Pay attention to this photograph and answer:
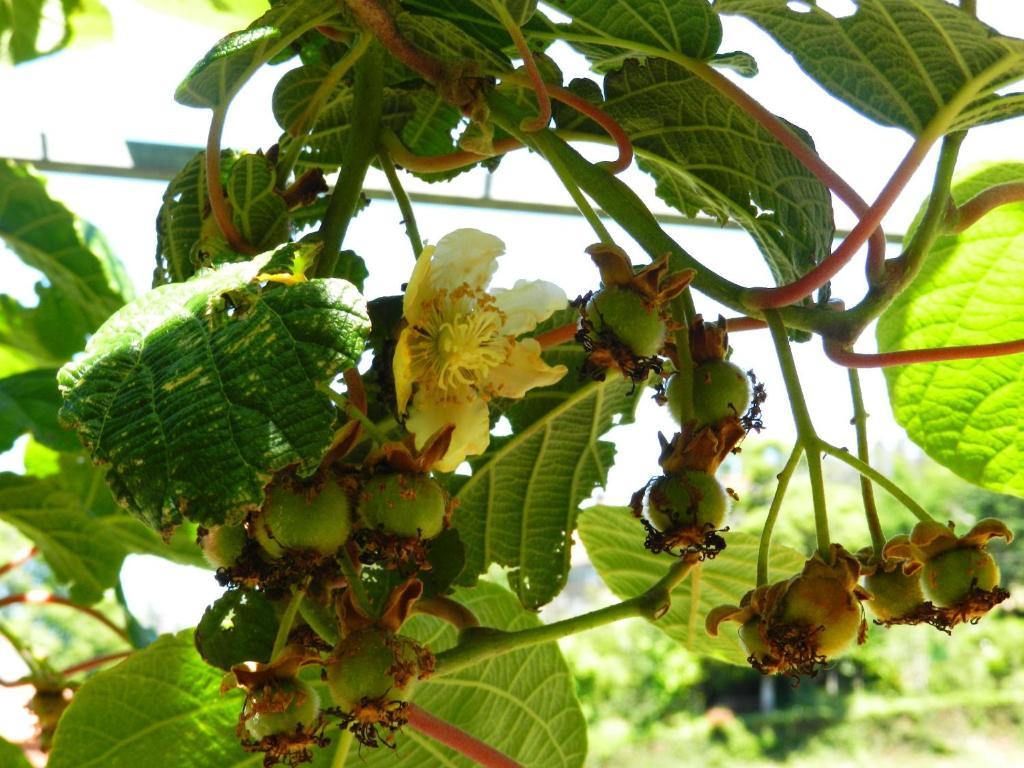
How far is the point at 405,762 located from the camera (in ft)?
2.31

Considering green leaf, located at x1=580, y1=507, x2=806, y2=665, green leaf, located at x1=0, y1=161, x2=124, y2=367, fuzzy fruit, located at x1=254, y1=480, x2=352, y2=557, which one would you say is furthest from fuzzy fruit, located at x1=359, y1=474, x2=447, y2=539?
green leaf, located at x1=0, y1=161, x2=124, y2=367

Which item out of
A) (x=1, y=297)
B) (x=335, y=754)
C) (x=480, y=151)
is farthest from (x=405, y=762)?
(x=1, y=297)

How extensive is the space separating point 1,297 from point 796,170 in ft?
3.22

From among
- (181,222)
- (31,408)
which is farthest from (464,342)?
(31,408)

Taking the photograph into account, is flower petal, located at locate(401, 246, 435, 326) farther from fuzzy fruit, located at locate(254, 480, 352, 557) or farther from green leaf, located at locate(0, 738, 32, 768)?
green leaf, located at locate(0, 738, 32, 768)

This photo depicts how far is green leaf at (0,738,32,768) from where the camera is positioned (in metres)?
0.92

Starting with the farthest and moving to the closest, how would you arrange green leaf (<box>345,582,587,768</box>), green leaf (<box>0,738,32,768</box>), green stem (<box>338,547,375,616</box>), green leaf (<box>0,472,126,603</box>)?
green leaf (<box>0,472,126,603</box>)
green leaf (<box>0,738,32,768</box>)
green leaf (<box>345,582,587,768</box>)
green stem (<box>338,547,375,616</box>)

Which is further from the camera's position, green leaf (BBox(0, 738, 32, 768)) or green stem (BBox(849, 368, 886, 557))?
green leaf (BBox(0, 738, 32, 768))

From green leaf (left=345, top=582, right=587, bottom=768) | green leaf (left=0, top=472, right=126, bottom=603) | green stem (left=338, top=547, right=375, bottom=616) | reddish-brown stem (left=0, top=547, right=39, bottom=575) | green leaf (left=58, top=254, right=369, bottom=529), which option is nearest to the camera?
green leaf (left=58, top=254, right=369, bottom=529)

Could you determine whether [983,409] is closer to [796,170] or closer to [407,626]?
[796,170]

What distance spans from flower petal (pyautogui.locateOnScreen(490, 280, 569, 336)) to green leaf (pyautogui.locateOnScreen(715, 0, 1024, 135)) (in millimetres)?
179

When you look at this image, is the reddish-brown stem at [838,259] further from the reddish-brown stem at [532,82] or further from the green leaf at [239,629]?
the green leaf at [239,629]

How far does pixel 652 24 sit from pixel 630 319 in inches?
8.2

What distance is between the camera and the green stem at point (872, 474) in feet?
1.72
